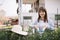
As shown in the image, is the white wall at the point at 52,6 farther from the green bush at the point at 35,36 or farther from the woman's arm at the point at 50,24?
the green bush at the point at 35,36

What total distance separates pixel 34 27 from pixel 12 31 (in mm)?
335

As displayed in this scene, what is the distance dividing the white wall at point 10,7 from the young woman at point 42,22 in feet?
1.55

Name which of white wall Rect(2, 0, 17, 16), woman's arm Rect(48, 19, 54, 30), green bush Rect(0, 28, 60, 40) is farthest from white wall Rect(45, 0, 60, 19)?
green bush Rect(0, 28, 60, 40)

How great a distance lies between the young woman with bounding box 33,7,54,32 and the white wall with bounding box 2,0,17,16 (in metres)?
0.47

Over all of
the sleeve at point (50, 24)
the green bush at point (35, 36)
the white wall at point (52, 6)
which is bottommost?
the green bush at point (35, 36)

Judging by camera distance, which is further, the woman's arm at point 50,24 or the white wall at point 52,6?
the white wall at point 52,6

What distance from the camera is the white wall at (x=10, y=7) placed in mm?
3882

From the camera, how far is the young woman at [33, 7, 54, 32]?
11.1 feet

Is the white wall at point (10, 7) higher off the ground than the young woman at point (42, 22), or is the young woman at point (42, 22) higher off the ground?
the white wall at point (10, 7)

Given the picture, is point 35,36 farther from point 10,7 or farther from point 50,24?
point 10,7

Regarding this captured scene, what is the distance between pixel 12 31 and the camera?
10.9 ft

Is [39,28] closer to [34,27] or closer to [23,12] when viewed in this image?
[34,27]

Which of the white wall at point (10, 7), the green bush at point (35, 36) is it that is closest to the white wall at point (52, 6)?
the white wall at point (10, 7)

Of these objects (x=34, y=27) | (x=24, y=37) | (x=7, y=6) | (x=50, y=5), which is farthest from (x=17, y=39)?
(x=50, y=5)
